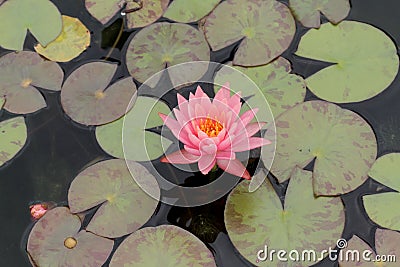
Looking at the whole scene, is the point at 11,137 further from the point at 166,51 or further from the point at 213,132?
the point at 213,132

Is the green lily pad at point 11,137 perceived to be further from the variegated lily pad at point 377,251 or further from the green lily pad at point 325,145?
the variegated lily pad at point 377,251

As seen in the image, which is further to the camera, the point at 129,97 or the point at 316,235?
the point at 129,97

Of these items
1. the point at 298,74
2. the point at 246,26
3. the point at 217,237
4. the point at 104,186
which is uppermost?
the point at 246,26

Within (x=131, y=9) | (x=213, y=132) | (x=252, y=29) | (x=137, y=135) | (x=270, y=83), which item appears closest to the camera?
(x=213, y=132)

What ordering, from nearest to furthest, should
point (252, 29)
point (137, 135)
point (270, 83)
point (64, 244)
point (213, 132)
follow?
point (213, 132), point (64, 244), point (137, 135), point (270, 83), point (252, 29)

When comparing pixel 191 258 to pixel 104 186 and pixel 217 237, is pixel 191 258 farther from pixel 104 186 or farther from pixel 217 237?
pixel 104 186

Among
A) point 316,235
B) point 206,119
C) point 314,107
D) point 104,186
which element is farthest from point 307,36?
point 104,186

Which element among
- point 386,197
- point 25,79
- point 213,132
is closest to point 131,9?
point 25,79
